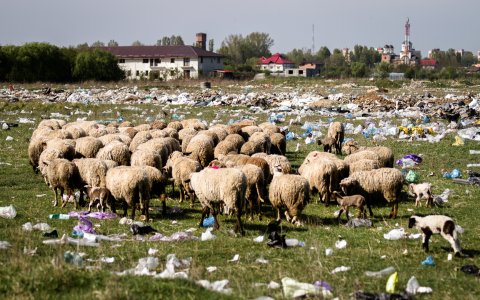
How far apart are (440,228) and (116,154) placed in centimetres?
870

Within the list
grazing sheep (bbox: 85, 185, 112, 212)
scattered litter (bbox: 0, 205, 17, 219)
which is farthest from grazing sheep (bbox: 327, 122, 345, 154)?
scattered litter (bbox: 0, 205, 17, 219)

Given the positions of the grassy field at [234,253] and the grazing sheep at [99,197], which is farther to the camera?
the grazing sheep at [99,197]

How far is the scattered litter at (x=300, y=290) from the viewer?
6.41m

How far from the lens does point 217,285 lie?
664cm

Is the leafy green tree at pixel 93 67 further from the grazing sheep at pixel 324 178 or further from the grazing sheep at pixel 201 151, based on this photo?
the grazing sheep at pixel 324 178

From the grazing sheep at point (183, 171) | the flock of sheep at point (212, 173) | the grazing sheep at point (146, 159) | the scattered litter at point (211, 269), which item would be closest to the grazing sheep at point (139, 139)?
the flock of sheep at point (212, 173)

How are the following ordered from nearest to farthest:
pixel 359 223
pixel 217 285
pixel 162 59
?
1. pixel 217 285
2. pixel 359 223
3. pixel 162 59

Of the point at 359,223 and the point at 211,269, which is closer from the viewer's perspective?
the point at 211,269

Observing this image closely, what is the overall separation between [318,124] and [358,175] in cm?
1445

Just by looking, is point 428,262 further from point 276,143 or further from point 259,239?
point 276,143

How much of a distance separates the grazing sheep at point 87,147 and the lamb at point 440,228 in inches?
383

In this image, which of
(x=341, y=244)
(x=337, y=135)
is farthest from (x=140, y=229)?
(x=337, y=135)

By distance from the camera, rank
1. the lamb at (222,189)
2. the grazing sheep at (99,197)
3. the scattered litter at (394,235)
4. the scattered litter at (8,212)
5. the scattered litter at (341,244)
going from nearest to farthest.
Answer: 1. the scattered litter at (341,244)
2. the scattered litter at (394,235)
3. the lamb at (222,189)
4. the scattered litter at (8,212)
5. the grazing sheep at (99,197)

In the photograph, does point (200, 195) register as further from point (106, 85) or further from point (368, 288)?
point (106, 85)
